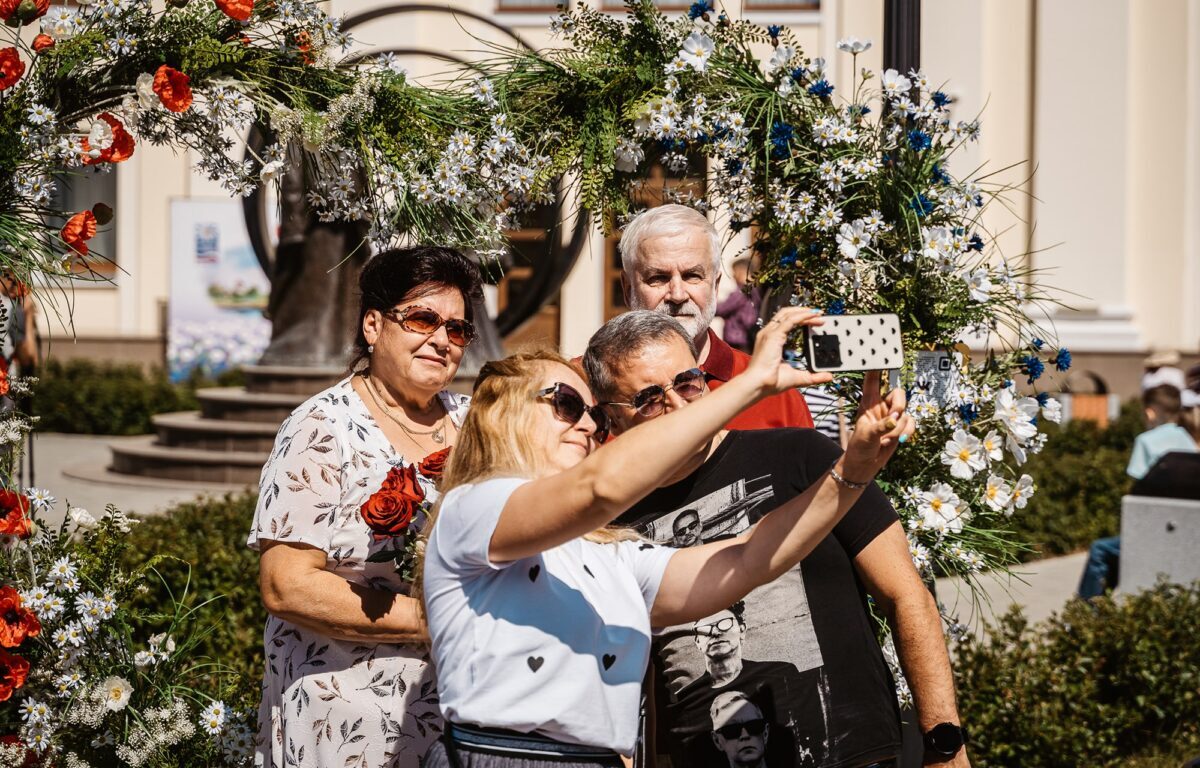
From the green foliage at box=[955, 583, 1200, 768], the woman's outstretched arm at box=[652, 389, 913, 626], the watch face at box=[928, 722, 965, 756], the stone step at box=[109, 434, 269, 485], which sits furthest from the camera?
the stone step at box=[109, 434, 269, 485]

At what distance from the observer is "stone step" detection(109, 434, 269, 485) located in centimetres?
1001

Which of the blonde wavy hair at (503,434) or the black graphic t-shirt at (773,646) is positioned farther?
the black graphic t-shirt at (773,646)

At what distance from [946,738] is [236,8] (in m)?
2.28

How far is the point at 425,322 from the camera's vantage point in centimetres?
261

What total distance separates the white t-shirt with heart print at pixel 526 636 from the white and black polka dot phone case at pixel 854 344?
51 cm

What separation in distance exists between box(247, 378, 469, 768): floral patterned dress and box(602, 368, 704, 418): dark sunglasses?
0.52 m

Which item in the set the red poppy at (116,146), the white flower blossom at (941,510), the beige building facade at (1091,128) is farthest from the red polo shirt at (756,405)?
the beige building facade at (1091,128)

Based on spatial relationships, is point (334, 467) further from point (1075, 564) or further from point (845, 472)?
point (1075, 564)

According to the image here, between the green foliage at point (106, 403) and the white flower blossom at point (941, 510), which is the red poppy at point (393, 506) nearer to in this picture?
the white flower blossom at point (941, 510)

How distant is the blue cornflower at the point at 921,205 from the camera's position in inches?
117

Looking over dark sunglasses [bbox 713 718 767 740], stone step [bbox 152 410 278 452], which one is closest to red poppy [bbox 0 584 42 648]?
dark sunglasses [bbox 713 718 767 740]

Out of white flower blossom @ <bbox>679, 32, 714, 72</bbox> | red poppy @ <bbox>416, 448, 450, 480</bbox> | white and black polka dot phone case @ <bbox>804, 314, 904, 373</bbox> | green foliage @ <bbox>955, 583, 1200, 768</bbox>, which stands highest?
white flower blossom @ <bbox>679, 32, 714, 72</bbox>

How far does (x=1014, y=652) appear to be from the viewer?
15.7ft

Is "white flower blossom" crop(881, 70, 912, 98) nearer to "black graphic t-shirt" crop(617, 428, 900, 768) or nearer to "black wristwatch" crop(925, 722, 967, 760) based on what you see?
"black graphic t-shirt" crop(617, 428, 900, 768)
